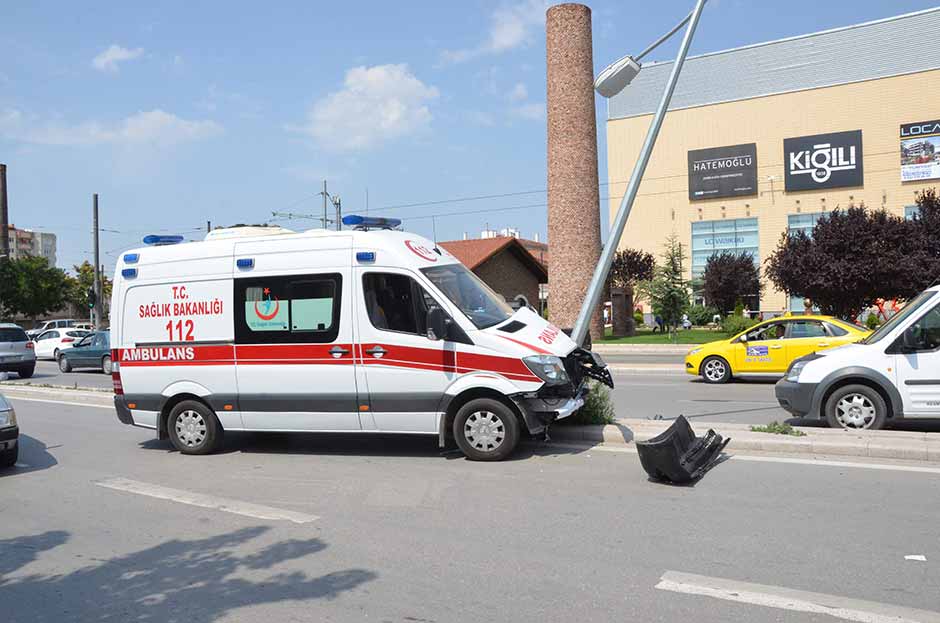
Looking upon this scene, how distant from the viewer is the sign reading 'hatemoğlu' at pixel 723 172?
76500 millimetres

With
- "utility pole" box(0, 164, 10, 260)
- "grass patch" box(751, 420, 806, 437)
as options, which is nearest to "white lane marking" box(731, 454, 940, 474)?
"grass patch" box(751, 420, 806, 437)

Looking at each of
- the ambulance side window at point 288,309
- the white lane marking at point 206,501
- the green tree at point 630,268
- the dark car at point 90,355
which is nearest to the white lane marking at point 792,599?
the white lane marking at point 206,501

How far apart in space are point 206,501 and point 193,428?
2.44m

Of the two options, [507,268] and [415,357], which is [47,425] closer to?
[415,357]

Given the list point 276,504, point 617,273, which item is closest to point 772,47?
point 617,273

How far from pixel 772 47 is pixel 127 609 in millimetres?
82222

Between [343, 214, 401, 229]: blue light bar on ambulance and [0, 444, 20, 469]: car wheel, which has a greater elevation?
[343, 214, 401, 229]: blue light bar on ambulance

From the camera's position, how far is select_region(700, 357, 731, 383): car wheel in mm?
17230

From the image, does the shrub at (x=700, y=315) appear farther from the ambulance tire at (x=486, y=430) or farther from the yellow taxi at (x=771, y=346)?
the ambulance tire at (x=486, y=430)

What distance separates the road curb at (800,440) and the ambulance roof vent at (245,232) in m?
4.10

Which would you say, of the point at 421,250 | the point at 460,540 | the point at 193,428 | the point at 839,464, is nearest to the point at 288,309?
the point at 421,250

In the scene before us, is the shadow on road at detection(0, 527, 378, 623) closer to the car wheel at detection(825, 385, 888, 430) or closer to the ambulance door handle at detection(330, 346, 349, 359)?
the ambulance door handle at detection(330, 346, 349, 359)

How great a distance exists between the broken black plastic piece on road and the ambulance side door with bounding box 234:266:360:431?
3246 mm

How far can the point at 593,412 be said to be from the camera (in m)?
9.35
